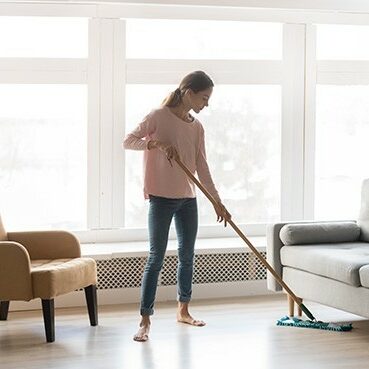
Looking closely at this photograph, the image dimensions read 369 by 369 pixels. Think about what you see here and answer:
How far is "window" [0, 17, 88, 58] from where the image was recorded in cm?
590

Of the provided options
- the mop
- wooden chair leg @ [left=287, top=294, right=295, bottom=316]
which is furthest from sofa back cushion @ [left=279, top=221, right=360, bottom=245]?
wooden chair leg @ [left=287, top=294, right=295, bottom=316]

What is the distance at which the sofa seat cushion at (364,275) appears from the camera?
4320 mm

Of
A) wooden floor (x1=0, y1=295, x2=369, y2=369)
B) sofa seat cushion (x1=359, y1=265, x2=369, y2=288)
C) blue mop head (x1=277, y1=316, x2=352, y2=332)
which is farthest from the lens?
blue mop head (x1=277, y1=316, x2=352, y2=332)

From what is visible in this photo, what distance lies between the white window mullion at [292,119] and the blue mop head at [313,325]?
1661 millimetres

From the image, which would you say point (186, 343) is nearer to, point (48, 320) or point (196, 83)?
point (48, 320)

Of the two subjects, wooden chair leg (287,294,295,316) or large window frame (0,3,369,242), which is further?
large window frame (0,3,369,242)

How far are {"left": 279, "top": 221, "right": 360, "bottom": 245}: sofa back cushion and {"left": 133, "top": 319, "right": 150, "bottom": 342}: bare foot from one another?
107 centimetres

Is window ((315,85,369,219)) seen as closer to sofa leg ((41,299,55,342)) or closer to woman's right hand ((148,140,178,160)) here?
woman's right hand ((148,140,178,160))

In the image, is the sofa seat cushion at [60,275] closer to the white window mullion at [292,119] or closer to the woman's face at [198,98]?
the woman's face at [198,98]

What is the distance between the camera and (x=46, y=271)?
447 centimetres

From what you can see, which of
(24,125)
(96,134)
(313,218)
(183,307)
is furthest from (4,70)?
(313,218)

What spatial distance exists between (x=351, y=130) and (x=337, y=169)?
333mm

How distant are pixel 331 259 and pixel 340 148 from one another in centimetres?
209

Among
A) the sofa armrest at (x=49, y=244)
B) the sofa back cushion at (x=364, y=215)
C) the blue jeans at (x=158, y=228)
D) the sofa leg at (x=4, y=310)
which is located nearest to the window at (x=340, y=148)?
the sofa back cushion at (x=364, y=215)
